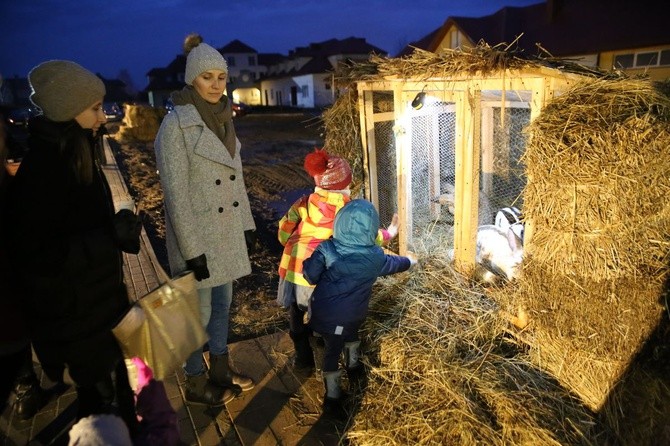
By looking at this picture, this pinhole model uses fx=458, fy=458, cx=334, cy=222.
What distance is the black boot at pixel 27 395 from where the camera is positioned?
9.51ft

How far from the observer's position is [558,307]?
3025 mm

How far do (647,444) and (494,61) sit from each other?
2.61 meters

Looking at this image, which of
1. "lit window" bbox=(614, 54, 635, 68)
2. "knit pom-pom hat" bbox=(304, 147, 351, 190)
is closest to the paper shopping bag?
"knit pom-pom hat" bbox=(304, 147, 351, 190)

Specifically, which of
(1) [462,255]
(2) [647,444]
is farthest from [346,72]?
(2) [647,444]

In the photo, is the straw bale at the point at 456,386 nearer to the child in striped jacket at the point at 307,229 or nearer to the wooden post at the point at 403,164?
the child in striped jacket at the point at 307,229

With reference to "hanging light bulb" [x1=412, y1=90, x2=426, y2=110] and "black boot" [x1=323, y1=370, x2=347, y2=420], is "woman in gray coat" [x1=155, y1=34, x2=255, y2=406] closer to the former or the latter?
"black boot" [x1=323, y1=370, x2=347, y2=420]

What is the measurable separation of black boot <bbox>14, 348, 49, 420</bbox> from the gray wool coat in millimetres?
1225

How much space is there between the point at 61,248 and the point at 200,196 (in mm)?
897

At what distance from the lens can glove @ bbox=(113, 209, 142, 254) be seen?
2.08m

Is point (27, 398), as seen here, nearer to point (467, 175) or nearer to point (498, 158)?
point (467, 175)

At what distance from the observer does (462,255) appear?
3994mm

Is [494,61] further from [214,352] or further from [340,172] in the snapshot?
[214,352]

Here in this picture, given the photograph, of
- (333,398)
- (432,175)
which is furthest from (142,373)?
(432,175)

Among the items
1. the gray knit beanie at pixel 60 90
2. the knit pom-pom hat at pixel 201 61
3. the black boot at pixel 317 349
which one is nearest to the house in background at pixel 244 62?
the black boot at pixel 317 349
